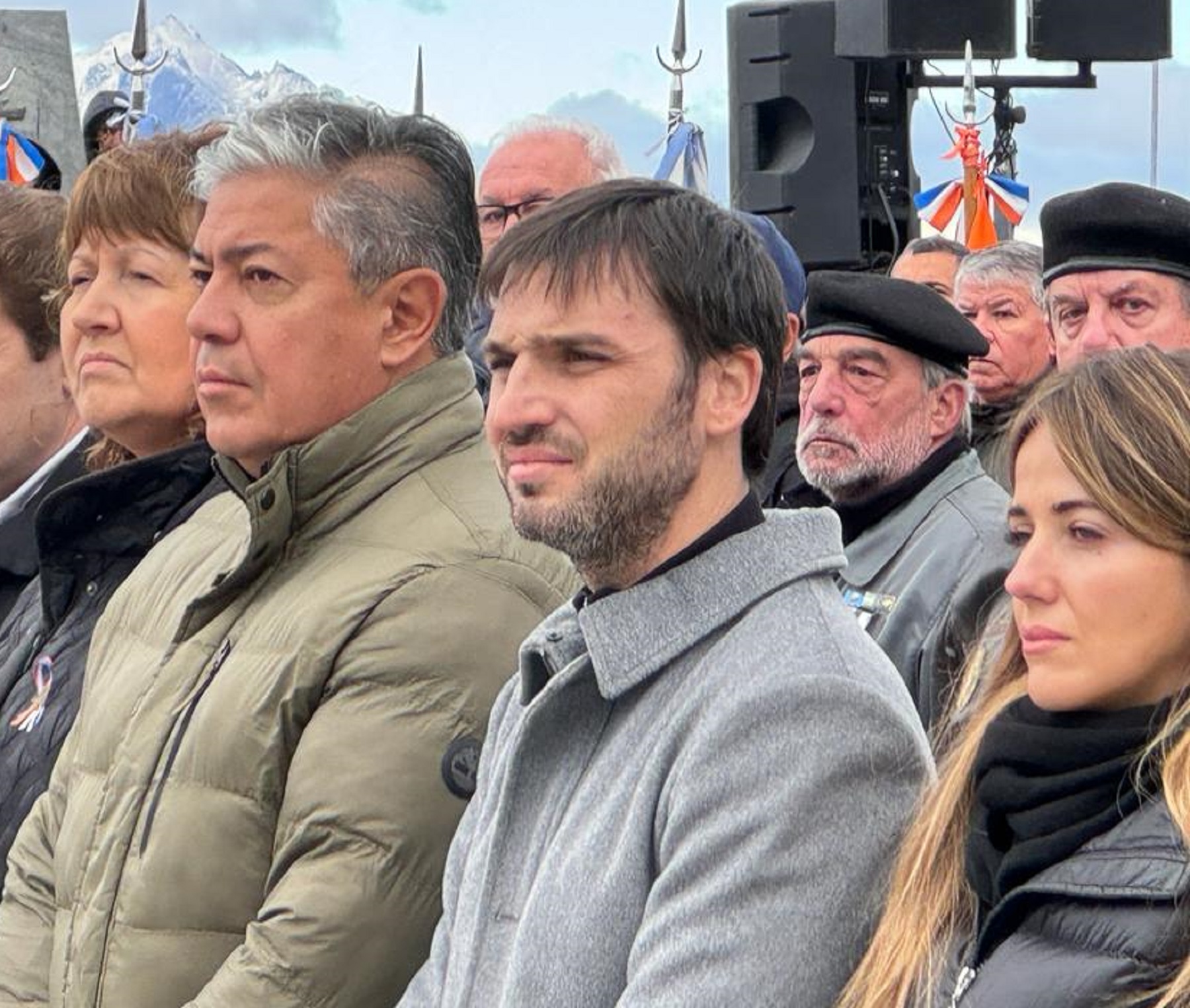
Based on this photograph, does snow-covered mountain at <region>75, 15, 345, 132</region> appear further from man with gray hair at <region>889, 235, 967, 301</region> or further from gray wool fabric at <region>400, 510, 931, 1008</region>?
gray wool fabric at <region>400, 510, 931, 1008</region>

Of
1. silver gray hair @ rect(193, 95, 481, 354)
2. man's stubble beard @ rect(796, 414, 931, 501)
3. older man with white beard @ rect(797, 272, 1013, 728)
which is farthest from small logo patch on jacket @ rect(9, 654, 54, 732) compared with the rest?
man's stubble beard @ rect(796, 414, 931, 501)

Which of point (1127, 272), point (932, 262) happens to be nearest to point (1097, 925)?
point (1127, 272)

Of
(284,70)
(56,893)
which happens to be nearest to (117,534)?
(56,893)

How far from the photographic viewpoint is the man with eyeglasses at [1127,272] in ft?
14.7

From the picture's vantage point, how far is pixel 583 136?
239 inches

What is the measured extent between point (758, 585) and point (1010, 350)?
4.48 metres

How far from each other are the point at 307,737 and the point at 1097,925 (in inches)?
46.5

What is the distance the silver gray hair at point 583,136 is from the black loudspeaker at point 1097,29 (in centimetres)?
558

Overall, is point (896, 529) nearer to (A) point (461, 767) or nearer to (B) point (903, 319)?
(B) point (903, 319)

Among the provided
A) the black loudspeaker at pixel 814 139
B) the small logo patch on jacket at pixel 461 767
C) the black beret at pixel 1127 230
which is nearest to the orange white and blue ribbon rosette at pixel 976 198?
the black loudspeaker at pixel 814 139

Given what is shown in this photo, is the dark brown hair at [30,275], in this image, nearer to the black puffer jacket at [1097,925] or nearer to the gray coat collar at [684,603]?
the gray coat collar at [684,603]

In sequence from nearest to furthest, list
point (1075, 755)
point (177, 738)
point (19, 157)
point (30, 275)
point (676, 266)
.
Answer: point (1075, 755)
point (676, 266)
point (177, 738)
point (30, 275)
point (19, 157)

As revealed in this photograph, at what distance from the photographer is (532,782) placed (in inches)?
108

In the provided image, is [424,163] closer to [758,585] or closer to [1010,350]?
[758,585]
